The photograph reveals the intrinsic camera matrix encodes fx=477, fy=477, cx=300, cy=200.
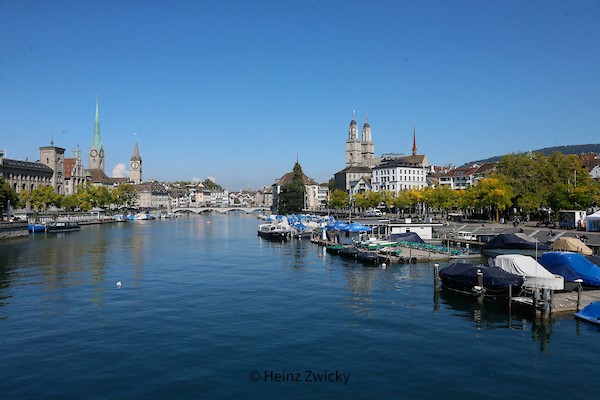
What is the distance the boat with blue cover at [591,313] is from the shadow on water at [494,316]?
3.96 feet

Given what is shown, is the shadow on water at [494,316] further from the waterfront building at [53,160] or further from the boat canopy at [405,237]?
the waterfront building at [53,160]

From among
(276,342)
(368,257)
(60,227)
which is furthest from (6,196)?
(276,342)

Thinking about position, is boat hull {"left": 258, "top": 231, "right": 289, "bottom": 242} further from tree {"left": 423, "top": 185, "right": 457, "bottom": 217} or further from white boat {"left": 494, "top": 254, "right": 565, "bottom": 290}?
white boat {"left": 494, "top": 254, "right": 565, "bottom": 290}

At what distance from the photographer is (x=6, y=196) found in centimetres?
10988

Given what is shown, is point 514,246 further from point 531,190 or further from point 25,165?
point 25,165

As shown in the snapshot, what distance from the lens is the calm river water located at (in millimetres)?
19734

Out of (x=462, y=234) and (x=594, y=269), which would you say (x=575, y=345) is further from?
(x=462, y=234)

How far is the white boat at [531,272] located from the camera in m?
32.2

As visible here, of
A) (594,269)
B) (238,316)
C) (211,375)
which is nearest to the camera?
(211,375)

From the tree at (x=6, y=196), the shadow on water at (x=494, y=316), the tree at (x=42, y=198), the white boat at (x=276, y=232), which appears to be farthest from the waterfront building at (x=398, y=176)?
the shadow on water at (x=494, y=316)

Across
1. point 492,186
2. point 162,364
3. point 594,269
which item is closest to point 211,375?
point 162,364

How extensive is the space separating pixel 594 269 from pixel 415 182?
116m

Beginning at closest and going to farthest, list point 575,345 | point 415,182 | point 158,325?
point 575,345 < point 158,325 < point 415,182

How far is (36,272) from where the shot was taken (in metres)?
48.4
